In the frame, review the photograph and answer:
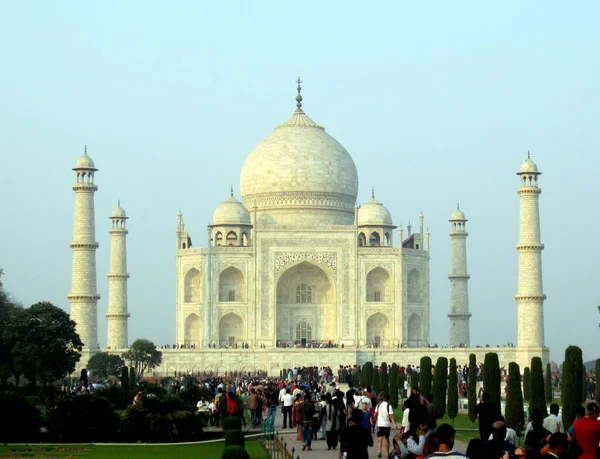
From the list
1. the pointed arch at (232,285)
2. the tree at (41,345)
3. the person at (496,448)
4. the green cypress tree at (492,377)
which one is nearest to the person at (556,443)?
the person at (496,448)

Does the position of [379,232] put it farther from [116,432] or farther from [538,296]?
[116,432]

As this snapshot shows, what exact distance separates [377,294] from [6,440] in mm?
27156

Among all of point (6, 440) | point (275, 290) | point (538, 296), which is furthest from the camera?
point (275, 290)

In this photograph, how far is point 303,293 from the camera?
4497 cm

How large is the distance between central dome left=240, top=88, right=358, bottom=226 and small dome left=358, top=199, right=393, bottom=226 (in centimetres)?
116

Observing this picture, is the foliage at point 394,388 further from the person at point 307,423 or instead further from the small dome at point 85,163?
the small dome at point 85,163

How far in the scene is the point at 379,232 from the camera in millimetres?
45281

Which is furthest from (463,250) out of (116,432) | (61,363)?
(116,432)

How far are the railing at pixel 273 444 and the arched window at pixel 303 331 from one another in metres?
24.2

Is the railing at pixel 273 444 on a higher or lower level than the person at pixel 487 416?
lower

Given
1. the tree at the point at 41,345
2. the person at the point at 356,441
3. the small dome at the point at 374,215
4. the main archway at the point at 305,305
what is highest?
the small dome at the point at 374,215

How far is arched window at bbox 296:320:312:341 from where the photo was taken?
44.4 m

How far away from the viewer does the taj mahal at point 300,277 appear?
40.8 m

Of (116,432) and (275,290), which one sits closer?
(116,432)
